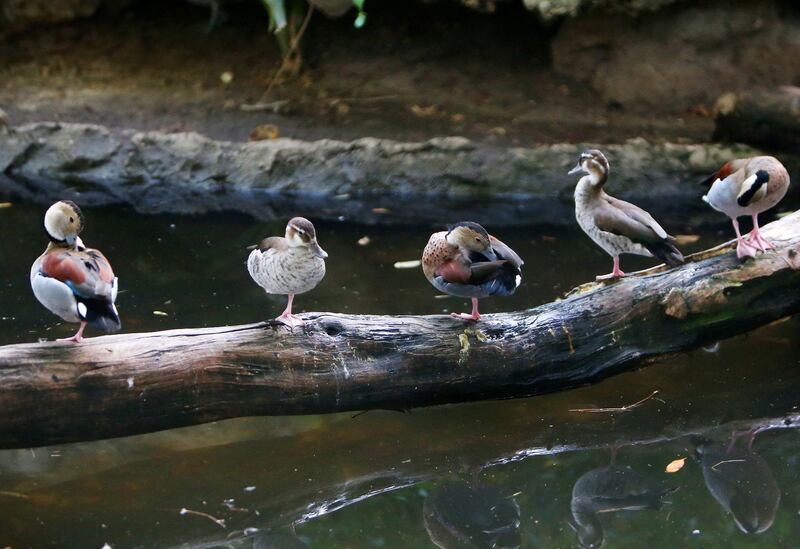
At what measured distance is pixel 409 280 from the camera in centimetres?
625

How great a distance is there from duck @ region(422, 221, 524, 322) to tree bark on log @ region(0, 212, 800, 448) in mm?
233

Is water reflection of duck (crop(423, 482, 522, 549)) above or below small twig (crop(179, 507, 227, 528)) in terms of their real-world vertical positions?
below

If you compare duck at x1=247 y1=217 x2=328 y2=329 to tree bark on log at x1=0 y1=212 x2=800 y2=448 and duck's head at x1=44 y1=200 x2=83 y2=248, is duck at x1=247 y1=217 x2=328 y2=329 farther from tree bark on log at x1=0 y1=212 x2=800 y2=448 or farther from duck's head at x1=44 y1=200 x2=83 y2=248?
duck's head at x1=44 y1=200 x2=83 y2=248

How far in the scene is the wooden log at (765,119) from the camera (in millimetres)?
7680

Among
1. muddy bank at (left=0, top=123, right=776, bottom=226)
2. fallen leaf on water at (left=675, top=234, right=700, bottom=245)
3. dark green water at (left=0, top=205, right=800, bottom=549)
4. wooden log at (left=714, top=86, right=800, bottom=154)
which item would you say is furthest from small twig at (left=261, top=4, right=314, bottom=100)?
dark green water at (left=0, top=205, right=800, bottom=549)

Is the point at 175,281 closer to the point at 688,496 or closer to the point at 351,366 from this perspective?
the point at 351,366

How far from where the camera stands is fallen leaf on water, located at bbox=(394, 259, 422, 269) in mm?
6500

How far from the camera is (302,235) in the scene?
3.96 meters

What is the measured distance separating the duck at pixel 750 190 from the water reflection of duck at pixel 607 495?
116 centimetres

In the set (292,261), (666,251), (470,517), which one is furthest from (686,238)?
(292,261)

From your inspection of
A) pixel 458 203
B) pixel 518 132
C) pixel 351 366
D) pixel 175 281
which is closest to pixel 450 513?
pixel 351 366

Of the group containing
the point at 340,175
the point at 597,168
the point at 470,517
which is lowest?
the point at 470,517

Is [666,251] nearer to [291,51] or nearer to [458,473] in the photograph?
[458,473]

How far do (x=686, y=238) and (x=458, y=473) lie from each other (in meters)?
3.55
